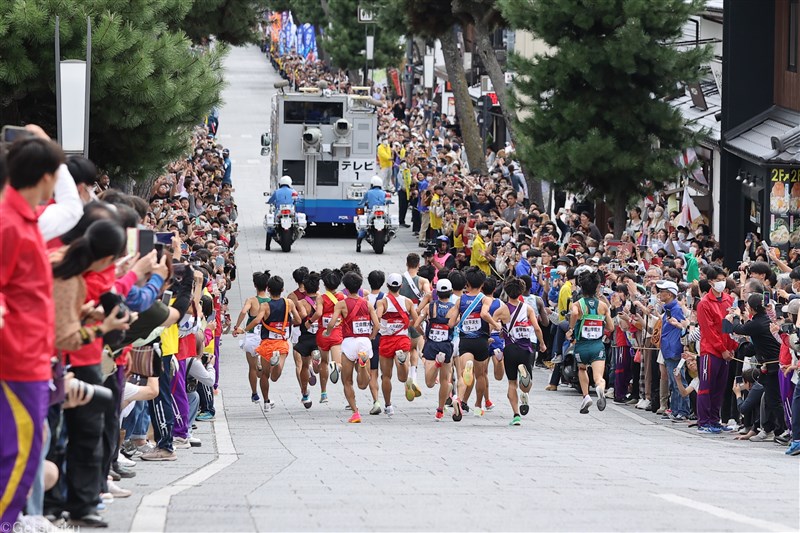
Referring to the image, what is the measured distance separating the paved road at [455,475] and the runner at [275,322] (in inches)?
27.6

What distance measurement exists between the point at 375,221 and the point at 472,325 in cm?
1811

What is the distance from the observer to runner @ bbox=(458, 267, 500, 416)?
16.7 meters

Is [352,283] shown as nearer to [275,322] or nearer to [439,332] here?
[439,332]

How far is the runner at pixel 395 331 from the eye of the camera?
16953mm

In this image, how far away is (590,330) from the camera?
17.2 meters

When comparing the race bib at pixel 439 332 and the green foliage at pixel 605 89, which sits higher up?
the green foliage at pixel 605 89

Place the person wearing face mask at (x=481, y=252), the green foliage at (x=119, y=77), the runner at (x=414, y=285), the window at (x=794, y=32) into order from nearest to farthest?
the green foliage at (x=119, y=77) → the runner at (x=414, y=285) → the window at (x=794, y=32) → the person wearing face mask at (x=481, y=252)

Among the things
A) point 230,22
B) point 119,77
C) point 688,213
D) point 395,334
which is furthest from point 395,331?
point 230,22

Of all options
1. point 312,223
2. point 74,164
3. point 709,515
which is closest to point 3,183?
point 74,164

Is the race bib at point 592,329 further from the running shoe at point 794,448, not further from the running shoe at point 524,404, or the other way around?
the running shoe at point 794,448

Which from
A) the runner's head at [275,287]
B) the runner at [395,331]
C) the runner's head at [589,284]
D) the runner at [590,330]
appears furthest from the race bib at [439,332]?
the runner's head at [275,287]

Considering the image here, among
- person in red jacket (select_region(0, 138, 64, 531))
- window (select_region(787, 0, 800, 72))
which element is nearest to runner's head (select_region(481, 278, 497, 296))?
person in red jacket (select_region(0, 138, 64, 531))

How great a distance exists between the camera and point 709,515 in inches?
362

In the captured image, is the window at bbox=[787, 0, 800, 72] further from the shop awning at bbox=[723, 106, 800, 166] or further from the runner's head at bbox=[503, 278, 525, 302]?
the runner's head at bbox=[503, 278, 525, 302]
